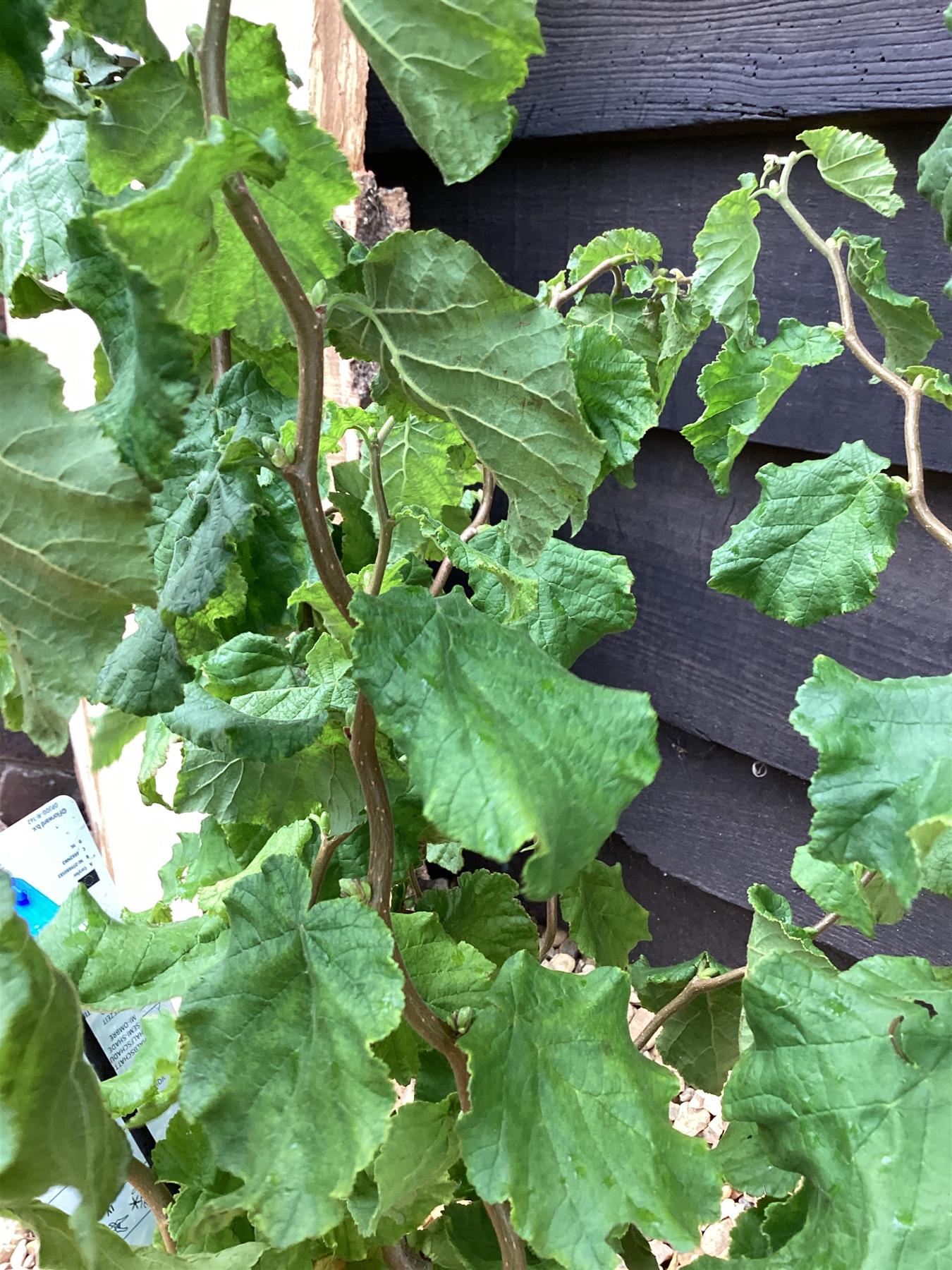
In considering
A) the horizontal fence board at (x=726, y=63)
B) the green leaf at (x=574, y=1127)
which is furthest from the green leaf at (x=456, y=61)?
the horizontal fence board at (x=726, y=63)

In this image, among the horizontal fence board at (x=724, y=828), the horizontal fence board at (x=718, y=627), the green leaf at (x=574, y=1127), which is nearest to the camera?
the green leaf at (x=574, y=1127)

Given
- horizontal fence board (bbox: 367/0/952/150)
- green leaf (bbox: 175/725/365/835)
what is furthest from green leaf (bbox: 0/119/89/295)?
horizontal fence board (bbox: 367/0/952/150)

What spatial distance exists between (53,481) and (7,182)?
304 millimetres

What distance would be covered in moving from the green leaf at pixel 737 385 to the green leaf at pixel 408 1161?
373 mm

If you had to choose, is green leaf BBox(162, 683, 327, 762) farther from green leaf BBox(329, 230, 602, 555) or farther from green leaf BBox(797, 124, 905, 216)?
green leaf BBox(797, 124, 905, 216)

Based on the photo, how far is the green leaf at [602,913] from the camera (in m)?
0.69

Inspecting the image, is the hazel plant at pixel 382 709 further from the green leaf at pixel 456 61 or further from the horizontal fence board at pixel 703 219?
the horizontal fence board at pixel 703 219

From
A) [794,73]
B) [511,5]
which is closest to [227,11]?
[511,5]

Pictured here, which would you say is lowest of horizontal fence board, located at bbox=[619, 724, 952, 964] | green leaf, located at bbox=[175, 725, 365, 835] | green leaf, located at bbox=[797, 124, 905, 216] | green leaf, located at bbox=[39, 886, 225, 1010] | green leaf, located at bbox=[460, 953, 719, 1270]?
horizontal fence board, located at bbox=[619, 724, 952, 964]

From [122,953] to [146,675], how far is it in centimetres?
16

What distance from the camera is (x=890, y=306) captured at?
1.86 ft

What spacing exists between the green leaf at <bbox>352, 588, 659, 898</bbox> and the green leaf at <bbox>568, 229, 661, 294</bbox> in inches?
15.4

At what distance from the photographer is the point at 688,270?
93 cm

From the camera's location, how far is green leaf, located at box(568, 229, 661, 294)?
646 millimetres
